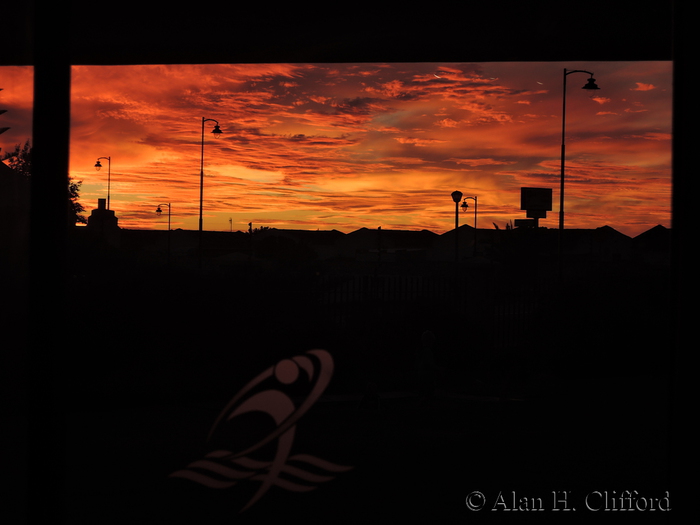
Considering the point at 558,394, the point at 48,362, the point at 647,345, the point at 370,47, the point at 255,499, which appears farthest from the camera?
the point at 647,345

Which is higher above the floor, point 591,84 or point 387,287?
point 591,84

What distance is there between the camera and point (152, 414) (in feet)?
27.4

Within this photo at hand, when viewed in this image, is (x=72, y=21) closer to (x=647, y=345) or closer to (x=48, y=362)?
(x=48, y=362)

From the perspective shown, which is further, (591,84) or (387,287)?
(591,84)

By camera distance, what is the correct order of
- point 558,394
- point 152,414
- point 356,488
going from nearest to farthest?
point 356,488
point 152,414
point 558,394

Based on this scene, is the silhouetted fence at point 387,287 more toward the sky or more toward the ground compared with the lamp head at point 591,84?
more toward the ground

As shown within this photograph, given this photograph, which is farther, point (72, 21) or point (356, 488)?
point (356, 488)

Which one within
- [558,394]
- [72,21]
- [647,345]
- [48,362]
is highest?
[72,21]

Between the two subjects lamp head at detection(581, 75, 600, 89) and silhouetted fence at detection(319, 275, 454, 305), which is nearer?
silhouetted fence at detection(319, 275, 454, 305)

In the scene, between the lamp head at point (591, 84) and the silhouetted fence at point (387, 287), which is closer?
the silhouetted fence at point (387, 287)

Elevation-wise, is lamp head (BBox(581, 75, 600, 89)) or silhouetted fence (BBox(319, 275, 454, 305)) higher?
lamp head (BBox(581, 75, 600, 89))

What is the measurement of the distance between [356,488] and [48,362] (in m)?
3.43

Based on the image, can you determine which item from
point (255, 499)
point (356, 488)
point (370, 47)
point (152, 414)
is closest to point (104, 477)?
point (255, 499)

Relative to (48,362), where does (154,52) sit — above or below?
above
